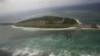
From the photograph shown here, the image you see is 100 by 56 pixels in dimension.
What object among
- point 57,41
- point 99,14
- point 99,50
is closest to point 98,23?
point 99,14

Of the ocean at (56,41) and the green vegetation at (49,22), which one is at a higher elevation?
the green vegetation at (49,22)

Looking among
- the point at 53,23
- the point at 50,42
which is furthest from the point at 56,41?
the point at 53,23

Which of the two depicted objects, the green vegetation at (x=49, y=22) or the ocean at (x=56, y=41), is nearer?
the ocean at (x=56, y=41)

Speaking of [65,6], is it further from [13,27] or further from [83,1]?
[13,27]

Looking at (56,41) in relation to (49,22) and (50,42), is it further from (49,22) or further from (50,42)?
(49,22)
